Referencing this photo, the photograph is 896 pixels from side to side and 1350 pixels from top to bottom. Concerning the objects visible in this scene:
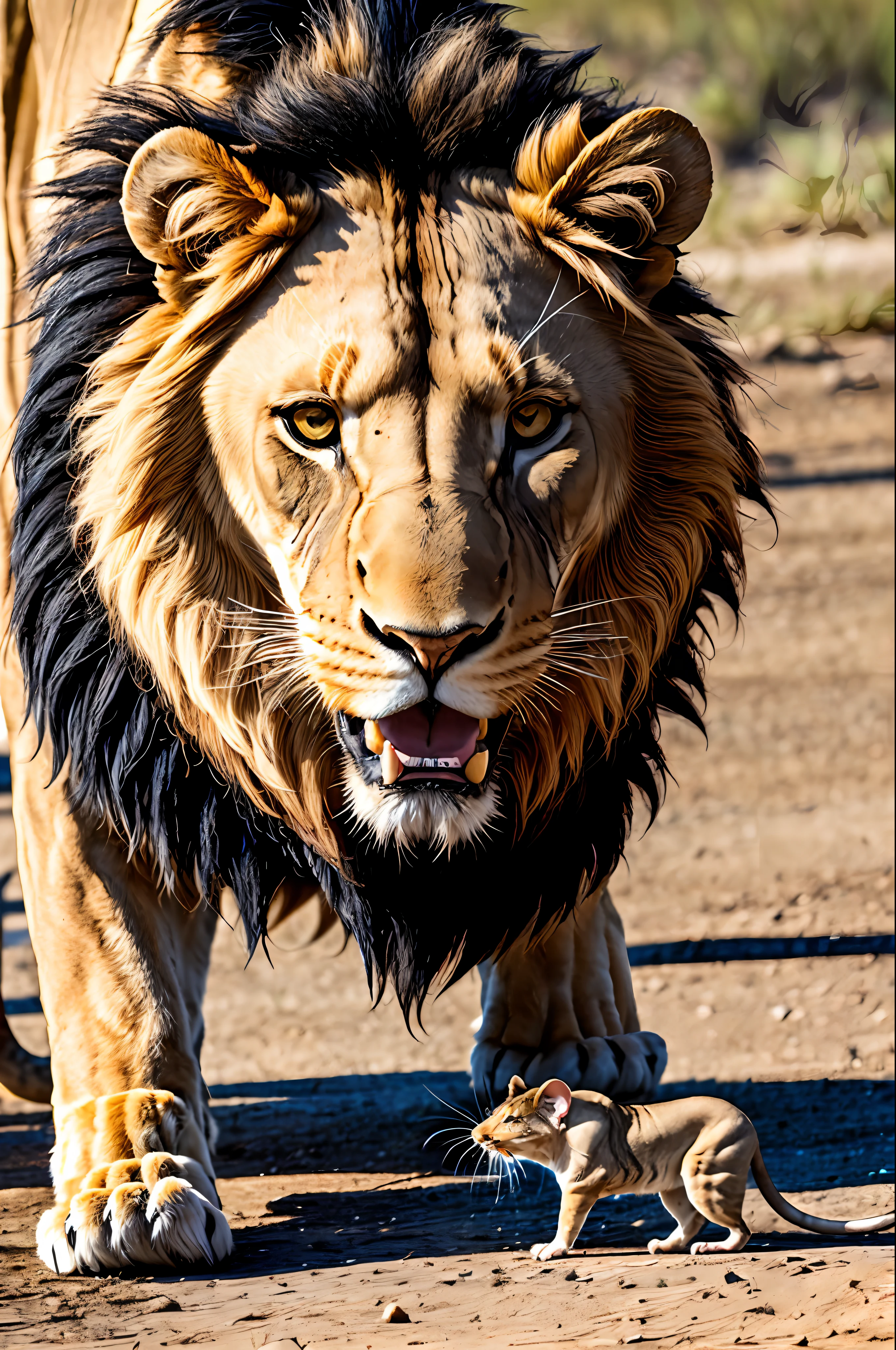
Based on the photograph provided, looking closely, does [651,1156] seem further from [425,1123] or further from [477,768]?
[425,1123]

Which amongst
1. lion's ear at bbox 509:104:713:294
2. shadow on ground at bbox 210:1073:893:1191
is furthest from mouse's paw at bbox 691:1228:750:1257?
lion's ear at bbox 509:104:713:294

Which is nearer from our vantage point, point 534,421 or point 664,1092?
point 534,421

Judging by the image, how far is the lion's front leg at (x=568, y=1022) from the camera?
10.7 feet

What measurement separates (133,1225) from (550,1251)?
667 millimetres

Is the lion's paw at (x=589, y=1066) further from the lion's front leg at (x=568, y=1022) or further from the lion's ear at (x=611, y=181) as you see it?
the lion's ear at (x=611, y=181)

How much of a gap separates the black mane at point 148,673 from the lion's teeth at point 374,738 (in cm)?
35

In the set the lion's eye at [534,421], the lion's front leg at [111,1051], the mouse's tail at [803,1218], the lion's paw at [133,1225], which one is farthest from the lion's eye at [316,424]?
the mouse's tail at [803,1218]

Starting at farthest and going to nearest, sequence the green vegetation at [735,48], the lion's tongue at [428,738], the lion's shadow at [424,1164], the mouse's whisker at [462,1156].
→ 1. the green vegetation at [735,48]
2. the mouse's whisker at [462,1156]
3. the lion's shadow at [424,1164]
4. the lion's tongue at [428,738]

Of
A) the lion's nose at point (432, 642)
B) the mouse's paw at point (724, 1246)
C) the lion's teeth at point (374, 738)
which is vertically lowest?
the mouse's paw at point (724, 1246)

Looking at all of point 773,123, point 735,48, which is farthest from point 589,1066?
point 735,48

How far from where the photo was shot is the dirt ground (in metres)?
2.43

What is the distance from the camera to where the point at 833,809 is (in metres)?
5.59

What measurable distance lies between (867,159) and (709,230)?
1.09 metres

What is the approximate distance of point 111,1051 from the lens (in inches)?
110
